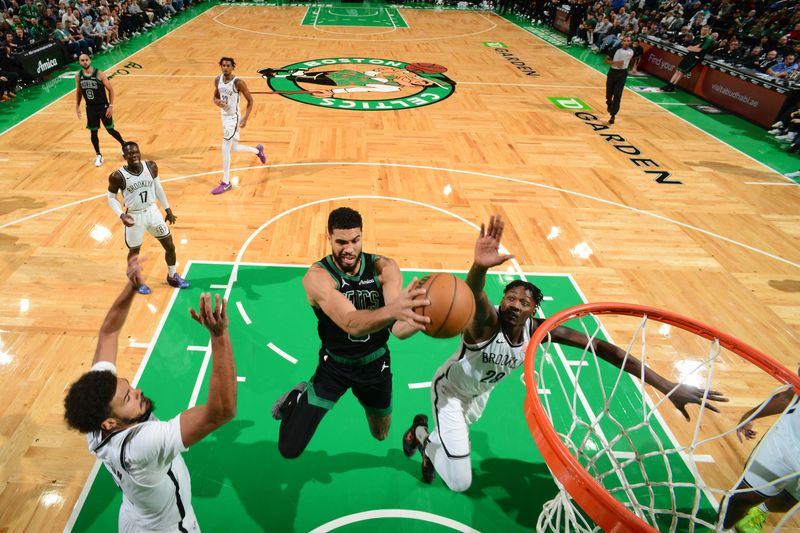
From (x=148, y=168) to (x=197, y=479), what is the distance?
3.41 meters

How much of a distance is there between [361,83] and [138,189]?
31.2ft

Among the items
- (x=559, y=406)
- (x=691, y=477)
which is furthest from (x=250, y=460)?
(x=691, y=477)

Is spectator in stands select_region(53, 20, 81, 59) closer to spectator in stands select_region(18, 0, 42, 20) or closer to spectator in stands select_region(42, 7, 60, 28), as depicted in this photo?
spectator in stands select_region(42, 7, 60, 28)

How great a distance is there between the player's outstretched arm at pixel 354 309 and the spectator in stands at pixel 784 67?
14.8m

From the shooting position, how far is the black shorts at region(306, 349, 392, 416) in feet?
11.8

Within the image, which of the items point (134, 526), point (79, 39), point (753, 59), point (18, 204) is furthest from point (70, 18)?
point (753, 59)

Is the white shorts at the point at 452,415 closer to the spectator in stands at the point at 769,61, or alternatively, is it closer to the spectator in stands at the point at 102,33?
the spectator in stands at the point at 769,61

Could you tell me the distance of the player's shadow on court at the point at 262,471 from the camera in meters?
3.60

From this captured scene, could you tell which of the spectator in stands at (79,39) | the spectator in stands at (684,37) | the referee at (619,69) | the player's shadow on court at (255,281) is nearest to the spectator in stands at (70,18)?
the spectator in stands at (79,39)

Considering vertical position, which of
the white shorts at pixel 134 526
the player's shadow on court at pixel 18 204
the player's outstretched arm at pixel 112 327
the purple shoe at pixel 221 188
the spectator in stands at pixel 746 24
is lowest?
the player's shadow on court at pixel 18 204

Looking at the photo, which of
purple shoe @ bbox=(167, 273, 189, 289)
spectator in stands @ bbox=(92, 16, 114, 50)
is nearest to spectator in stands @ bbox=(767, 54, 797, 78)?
purple shoe @ bbox=(167, 273, 189, 289)

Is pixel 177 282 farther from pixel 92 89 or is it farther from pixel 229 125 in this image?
pixel 92 89

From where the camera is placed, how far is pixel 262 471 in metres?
3.86

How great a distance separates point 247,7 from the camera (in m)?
23.3
